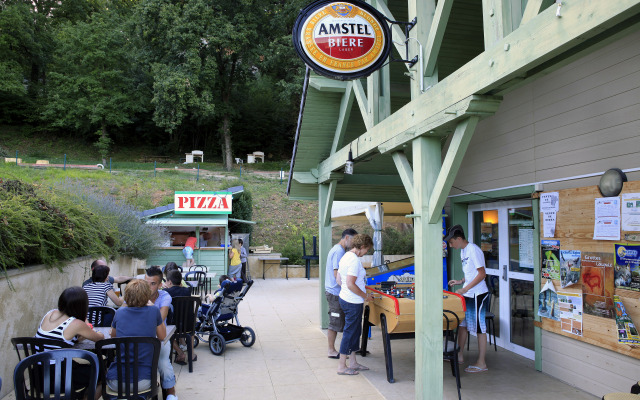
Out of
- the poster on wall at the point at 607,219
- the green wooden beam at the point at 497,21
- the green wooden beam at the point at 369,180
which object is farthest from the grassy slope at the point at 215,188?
the green wooden beam at the point at 497,21

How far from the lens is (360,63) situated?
4.14 metres

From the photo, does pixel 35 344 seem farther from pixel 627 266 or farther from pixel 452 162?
pixel 627 266

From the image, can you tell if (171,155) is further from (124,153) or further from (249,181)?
(249,181)

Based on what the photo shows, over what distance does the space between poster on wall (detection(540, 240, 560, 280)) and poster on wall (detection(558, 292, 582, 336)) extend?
246 millimetres

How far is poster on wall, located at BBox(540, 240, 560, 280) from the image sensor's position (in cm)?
517

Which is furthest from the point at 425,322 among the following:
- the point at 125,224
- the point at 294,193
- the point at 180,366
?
the point at 125,224

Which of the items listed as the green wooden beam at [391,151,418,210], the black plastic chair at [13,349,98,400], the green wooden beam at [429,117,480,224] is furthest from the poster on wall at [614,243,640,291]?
the black plastic chair at [13,349,98,400]

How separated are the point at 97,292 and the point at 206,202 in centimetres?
870

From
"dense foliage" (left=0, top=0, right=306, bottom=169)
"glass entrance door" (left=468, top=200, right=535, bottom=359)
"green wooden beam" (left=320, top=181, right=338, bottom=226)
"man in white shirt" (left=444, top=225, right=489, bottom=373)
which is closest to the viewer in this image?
→ "man in white shirt" (left=444, top=225, right=489, bottom=373)

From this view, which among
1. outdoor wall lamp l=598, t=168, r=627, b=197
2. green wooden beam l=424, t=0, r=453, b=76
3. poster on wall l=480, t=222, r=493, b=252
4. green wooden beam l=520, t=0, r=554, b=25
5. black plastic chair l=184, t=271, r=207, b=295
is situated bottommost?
black plastic chair l=184, t=271, r=207, b=295

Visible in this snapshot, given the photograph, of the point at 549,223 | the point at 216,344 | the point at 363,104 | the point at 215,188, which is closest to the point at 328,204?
the point at 363,104

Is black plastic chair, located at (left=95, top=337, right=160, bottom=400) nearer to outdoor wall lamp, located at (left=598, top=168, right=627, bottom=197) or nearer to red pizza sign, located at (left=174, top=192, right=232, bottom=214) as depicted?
outdoor wall lamp, located at (left=598, top=168, right=627, bottom=197)

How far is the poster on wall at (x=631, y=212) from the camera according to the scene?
4.15 meters

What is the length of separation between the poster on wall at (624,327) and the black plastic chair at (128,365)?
13.3 feet
